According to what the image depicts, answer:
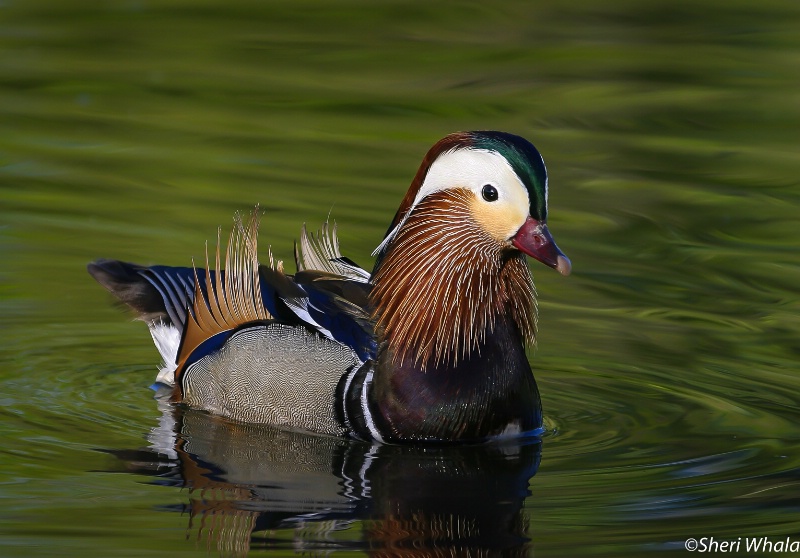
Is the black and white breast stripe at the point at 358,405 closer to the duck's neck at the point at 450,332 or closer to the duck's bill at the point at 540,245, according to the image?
the duck's neck at the point at 450,332

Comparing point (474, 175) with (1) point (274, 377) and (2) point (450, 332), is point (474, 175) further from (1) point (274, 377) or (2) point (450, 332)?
(1) point (274, 377)

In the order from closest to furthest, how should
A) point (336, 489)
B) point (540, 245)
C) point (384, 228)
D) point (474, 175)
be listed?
point (336, 489)
point (540, 245)
point (474, 175)
point (384, 228)

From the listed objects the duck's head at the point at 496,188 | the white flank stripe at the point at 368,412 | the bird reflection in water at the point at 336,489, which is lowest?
the bird reflection in water at the point at 336,489

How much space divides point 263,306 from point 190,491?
1599 mm

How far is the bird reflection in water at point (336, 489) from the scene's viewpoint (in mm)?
6754

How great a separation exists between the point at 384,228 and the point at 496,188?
3.68m

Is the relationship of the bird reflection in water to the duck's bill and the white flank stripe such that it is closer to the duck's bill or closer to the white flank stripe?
the white flank stripe

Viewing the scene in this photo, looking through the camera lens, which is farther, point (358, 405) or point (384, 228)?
point (384, 228)

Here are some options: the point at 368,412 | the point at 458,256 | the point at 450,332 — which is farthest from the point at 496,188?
the point at 368,412

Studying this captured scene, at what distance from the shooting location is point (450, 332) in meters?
8.19

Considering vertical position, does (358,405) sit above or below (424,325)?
below

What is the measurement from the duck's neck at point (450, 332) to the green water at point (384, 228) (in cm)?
23

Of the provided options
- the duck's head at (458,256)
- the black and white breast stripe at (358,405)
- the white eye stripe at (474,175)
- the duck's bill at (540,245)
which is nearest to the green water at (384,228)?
the black and white breast stripe at (358,405)

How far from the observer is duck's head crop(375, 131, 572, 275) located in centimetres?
772
